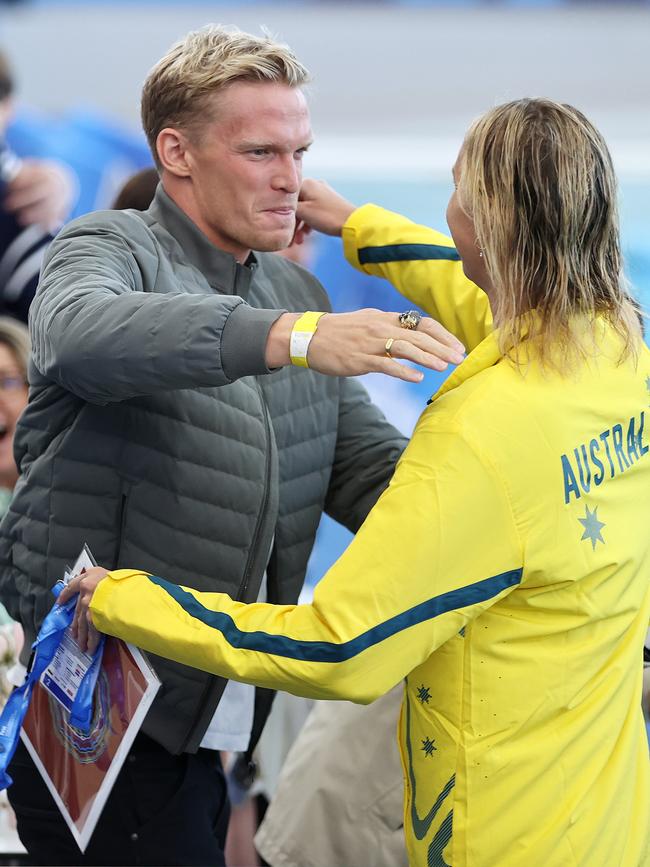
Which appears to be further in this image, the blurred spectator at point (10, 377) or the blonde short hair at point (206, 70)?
the blurred spectator at point (10, 377)

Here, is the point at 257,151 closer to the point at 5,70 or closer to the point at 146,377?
the point at 146,377

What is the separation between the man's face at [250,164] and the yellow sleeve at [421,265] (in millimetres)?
244

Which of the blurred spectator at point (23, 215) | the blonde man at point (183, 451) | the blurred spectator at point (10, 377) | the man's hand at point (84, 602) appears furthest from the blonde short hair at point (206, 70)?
the blurred spectator at point (23, 215)

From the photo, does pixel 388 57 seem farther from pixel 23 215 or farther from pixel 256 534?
pixel 256 534

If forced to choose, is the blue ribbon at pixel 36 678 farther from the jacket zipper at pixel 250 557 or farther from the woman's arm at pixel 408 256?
the woman's arm at pixel 408 256

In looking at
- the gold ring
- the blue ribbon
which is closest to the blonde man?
the blue ribbon

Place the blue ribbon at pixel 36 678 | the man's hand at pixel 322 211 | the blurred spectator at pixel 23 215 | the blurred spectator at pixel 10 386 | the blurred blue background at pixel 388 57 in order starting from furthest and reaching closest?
1. the blurred blue background at pixel 388 57
2. the blurred spectator at pixel 23 215
3. the blurred spectator at pixel 10 386
4. the man's hand at pixel 322 211
5. the blue ribbon at pixel 36 678

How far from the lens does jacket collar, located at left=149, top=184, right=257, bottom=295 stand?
177 centimetres

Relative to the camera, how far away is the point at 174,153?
1767mm

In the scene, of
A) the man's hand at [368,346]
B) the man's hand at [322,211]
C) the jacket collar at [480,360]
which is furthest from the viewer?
the man's hand at [322,211]

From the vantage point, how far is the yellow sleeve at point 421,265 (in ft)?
6.19

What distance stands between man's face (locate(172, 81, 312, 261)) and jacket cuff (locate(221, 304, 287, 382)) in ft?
1.30

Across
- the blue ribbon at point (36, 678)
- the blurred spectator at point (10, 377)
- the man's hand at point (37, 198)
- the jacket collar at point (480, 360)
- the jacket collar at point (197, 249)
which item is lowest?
the blue ribbon at point (36, 678)

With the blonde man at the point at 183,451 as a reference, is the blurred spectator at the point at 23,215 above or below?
above
